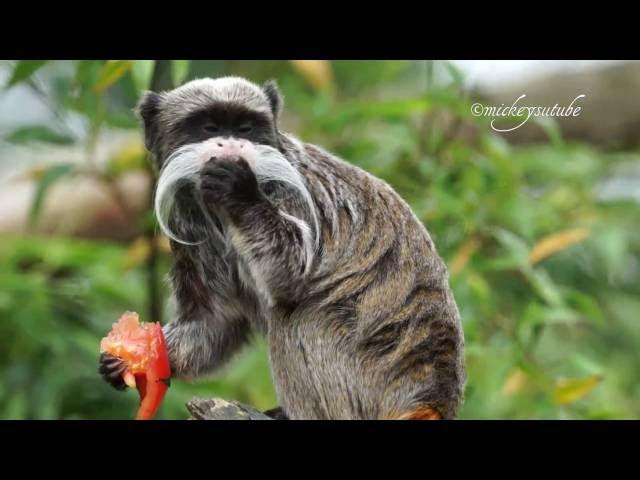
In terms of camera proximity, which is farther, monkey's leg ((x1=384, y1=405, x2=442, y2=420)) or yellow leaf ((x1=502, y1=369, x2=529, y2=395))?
yellow leaf ((x1=502, y1=369, x2=529, y2=395))

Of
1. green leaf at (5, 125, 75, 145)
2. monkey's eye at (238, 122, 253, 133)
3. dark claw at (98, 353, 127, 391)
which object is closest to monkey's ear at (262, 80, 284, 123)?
monkey's eye at (238, 122, 253, 133)

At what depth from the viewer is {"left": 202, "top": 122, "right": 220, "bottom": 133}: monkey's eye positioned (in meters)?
3.28

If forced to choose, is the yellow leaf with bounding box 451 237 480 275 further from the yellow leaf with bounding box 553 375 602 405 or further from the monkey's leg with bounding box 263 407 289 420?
the monkey's leg with bounding box 263 407 289 420

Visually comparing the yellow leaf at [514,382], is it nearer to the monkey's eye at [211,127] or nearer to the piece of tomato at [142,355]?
the piece of tomato at [142,355]

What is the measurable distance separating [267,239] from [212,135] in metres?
0.40

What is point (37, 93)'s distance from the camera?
521 centimetres

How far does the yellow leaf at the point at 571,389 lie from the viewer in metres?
4.38

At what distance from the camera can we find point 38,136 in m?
4.90

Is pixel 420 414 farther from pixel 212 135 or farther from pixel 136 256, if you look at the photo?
pixel 136 256

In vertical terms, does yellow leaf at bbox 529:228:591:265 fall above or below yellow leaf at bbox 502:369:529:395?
above

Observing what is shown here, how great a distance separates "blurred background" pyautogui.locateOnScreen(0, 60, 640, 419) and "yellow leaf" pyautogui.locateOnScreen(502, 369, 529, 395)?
0.7 inches
